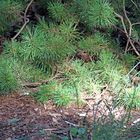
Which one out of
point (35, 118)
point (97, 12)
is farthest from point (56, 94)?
point (97, 12)

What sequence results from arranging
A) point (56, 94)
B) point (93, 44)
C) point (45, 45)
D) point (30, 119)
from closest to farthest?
1. point (30, 119)
2. point (56, 94)
3. point (45, 45)
4. point (93, 44)

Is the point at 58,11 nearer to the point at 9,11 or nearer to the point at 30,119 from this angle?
the point at 9,11

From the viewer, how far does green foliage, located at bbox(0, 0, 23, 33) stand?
133 inches

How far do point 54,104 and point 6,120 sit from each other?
359 mm

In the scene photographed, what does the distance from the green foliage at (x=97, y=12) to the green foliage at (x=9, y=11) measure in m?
0.45

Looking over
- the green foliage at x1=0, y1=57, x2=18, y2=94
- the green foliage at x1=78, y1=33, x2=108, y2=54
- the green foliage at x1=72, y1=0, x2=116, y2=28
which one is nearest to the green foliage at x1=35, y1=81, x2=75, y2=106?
the green foliage at x1=0, y1=57, x2=18, y2=94

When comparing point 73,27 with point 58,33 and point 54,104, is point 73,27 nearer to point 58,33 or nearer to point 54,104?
point 58,33

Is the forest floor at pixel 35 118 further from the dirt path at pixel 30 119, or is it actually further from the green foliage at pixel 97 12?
→ the green foliage at pixel 97 12

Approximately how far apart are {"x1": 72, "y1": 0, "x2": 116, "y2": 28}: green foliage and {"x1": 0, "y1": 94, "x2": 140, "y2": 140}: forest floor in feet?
1.78

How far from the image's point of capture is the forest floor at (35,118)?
9.30 feet

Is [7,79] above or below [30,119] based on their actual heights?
above

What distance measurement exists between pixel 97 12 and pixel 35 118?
844 mm

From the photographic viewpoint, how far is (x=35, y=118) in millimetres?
3021

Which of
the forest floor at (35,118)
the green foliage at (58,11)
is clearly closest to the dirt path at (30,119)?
the forest floor at (35,118)
